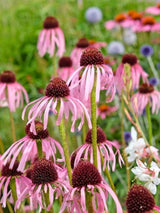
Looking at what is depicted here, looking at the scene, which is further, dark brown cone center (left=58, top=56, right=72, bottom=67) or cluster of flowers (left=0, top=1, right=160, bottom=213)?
dark brown cone center (left=58, top=56, right=72, bottom=67)

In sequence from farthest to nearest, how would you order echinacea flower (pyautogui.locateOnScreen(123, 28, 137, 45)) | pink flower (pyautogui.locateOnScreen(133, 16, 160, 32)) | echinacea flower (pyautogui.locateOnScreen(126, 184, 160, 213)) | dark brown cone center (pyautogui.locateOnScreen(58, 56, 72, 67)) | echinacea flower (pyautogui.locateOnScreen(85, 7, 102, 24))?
1. echinacea flower (pyautogui.locateOnScreen(85, 7, 102, 24))
2. echinacea flower (pyautogui.locateOnScreen(123, 28, 137, 45))
3. pink flower (pyautogui.locateOnScreen(133, 16, 160, 32))
4. dark brown cone center (pyautogui.locateOnScreen(58, 56, 72, 67))
5. echinacea flower (pyautogui.locateOnScreen(126, 184, 160, 213))

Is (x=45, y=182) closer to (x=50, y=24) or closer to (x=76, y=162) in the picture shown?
(x=76, y=162)

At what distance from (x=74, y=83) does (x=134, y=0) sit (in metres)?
5.43

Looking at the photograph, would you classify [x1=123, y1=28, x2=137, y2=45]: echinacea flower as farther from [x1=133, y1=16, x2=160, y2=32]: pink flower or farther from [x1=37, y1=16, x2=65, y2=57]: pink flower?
[x1=37, y1=16, x2=65, y2=57]: pink flower

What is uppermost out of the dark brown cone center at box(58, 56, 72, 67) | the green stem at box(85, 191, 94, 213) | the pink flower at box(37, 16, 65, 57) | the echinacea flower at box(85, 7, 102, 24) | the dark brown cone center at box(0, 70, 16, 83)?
the echinacea flower at box(85, 7, 102, 24)

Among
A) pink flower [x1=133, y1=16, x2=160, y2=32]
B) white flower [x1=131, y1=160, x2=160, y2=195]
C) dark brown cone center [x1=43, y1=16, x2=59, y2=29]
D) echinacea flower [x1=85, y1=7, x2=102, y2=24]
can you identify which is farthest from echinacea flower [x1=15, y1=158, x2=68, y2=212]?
echinacea flower [x1=85, y1=7, x2=102, y2=24]

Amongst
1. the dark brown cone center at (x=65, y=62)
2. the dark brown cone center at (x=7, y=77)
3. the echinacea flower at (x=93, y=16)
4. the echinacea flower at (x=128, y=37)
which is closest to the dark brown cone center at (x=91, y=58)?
the dark brown cone center at (x=7, y=77)

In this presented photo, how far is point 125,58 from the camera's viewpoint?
1.99 metres

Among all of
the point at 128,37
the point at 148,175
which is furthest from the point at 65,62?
the point at 128,37

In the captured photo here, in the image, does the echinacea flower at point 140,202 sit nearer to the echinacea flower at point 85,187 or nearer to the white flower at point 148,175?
the echinacea flower at point 85,187

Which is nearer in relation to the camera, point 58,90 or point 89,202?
point 89,202

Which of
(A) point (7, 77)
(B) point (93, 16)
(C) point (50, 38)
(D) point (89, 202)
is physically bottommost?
(D) point (89, 202)

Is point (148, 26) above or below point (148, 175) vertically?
above

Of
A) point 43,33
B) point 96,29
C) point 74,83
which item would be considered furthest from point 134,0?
point 74,83
